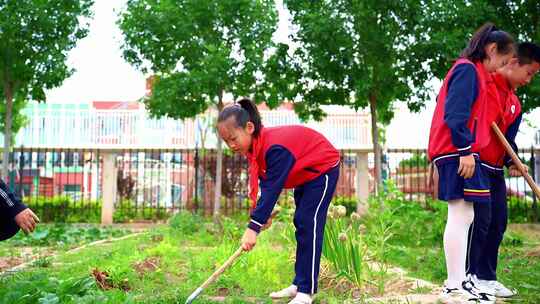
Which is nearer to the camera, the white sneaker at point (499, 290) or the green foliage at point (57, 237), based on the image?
the white sneaker at point (499, 290)

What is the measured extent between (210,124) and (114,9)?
442 inches

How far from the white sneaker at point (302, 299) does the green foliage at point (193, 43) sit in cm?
718

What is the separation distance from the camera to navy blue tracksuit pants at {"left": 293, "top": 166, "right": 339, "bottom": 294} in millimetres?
3135

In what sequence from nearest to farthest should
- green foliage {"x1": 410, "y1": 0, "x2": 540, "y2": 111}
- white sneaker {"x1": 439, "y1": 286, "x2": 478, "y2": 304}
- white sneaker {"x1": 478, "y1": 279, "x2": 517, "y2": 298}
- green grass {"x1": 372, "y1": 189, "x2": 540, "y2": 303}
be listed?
white sneaker {"x1": 439, "y1": 286, "x2": 478, "y2": 304} < white sneaker {"x1": 478, "y1": 279, "x2": 517, "y2": 298} < green grass {"x1": 372, "y1": 189, "x2": 540, "y2": 303} < green foliage {"x1": 410, "y1": 0, "x2": 540, "y2": 111}

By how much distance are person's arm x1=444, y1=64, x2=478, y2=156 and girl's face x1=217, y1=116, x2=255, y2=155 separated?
1.08 m

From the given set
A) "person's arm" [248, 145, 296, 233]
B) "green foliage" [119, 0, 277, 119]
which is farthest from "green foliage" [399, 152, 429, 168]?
"person's arm" [248, 145, 296, 233]

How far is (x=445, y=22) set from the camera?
31.8ft

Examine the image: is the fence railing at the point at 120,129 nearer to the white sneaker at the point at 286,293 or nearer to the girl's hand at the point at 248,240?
the white sneaker at the point at 286,293

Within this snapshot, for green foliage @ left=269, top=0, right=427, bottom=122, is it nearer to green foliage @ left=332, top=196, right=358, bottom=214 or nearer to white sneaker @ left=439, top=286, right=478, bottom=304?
green foliage @ left=332, top=196, right=358, bottom=214

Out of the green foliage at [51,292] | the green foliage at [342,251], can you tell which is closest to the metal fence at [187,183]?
the green foliage at [342,251]

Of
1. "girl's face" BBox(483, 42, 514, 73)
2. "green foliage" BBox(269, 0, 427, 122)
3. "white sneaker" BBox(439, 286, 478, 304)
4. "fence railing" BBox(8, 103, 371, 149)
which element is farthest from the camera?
"fence railing" BBox(8, 103, 371, 149)

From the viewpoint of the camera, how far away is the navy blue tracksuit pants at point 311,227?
10.3 feet

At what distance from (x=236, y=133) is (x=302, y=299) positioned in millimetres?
977

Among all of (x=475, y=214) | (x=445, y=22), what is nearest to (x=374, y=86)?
(x=445, y=22)
